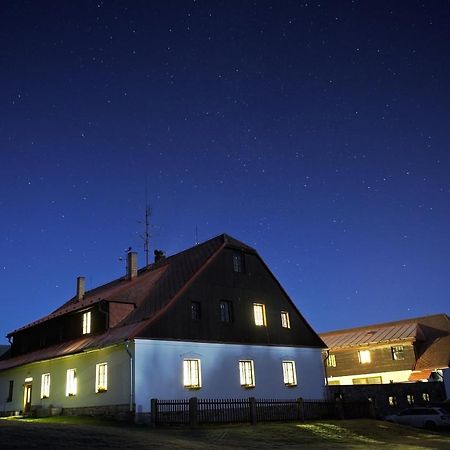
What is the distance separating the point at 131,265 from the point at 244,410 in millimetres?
15316

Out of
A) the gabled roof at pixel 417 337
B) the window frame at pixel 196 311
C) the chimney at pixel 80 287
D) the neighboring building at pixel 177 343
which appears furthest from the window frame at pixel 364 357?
the chimney at pixel 80 287

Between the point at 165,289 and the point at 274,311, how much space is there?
804 cm

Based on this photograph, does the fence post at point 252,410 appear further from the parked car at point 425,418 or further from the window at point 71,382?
the parked car at point 425,418

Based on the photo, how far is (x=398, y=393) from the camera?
1646 inches

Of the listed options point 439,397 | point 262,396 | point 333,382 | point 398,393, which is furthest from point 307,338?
point 333,382

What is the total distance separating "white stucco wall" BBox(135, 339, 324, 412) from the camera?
1144 inches

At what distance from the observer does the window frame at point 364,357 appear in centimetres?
5356

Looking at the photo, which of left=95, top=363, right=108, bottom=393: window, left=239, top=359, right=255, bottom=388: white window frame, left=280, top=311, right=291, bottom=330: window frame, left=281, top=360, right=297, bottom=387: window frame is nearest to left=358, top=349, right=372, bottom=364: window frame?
left=280, top=311, right=291, bottom=330: window frame

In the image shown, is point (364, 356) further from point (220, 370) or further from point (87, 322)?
point (87, 322)

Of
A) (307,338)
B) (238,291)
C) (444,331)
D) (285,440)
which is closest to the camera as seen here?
(285,440)

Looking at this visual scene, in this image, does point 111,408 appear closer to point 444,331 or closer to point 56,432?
point 56,432

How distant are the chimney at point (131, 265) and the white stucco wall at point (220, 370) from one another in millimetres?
10677

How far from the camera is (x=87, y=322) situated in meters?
35.2

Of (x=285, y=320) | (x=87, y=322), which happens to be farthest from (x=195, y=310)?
(x=285, y=320)
